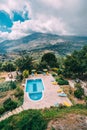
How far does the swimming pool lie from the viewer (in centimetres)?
3248

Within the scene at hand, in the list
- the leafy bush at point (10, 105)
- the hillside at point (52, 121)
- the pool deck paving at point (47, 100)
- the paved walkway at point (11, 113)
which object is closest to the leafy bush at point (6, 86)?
the pool deck paving at point (47, 100)

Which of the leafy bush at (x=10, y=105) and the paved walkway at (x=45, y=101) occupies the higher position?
the leafy bush at (x=10, y=105)

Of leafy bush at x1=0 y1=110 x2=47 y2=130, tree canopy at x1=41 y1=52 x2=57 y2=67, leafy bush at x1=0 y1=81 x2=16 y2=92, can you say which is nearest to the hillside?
leafy bush at x1=0 y1=110 x2=47 y2=130

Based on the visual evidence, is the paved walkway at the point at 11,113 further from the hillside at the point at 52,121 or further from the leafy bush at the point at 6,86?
the leafy bush at the point at 6,86

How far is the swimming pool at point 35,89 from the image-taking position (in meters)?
32.5

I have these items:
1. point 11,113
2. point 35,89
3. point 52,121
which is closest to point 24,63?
point 35,89

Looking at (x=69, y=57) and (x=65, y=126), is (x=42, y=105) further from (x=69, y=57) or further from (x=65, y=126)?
(x=69, y=57)

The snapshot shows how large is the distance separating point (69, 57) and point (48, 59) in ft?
35.0

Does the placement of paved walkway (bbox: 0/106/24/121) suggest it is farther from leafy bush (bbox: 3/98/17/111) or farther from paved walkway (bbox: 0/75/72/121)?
leafy bush (bbox: 3/98/17/111)

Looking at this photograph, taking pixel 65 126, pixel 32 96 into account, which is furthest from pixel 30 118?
pixel 32 96

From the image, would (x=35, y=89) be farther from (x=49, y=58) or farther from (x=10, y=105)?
(x=49, y=58)

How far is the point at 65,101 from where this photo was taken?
28.8 m

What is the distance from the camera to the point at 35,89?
3772cm

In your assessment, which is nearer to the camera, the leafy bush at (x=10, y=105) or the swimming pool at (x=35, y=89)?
the leafy bush at (x=10, y=105)
